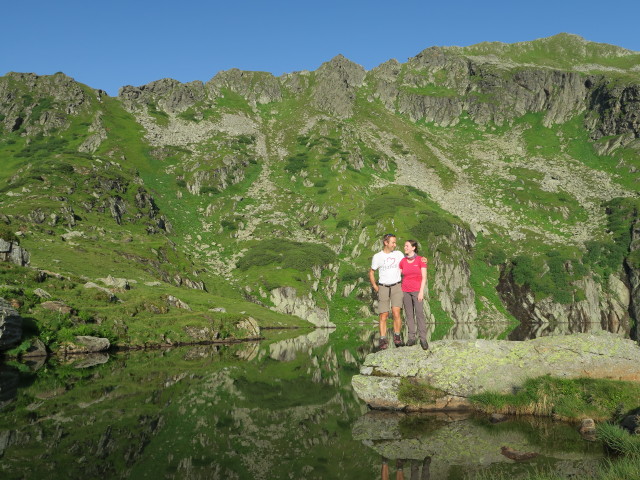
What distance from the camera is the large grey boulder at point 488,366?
19188 mm

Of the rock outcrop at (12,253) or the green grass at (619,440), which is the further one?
the rock outcrop at (12,253)

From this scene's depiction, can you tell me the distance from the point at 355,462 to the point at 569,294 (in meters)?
137

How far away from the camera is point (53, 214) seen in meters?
101

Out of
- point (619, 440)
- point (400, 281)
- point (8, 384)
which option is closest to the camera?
point (619, 440)

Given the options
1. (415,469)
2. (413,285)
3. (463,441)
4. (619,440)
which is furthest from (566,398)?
(415,469)

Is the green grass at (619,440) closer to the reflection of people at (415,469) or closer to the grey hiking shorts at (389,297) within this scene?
the reflection of people at (415,469)

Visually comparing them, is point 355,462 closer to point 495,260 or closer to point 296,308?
point 296,308

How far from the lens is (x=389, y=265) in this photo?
2038 cm

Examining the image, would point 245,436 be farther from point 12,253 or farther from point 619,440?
point 12,253

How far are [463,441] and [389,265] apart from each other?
8684mm

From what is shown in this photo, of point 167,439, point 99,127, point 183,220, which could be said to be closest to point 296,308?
point 183,220

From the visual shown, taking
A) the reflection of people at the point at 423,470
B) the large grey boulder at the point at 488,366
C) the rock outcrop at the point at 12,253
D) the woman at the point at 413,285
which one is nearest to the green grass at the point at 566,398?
the large grey boulder at the point at 488,366

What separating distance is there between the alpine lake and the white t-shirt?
6.41m

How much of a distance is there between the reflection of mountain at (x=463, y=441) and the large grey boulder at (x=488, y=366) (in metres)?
1.72
